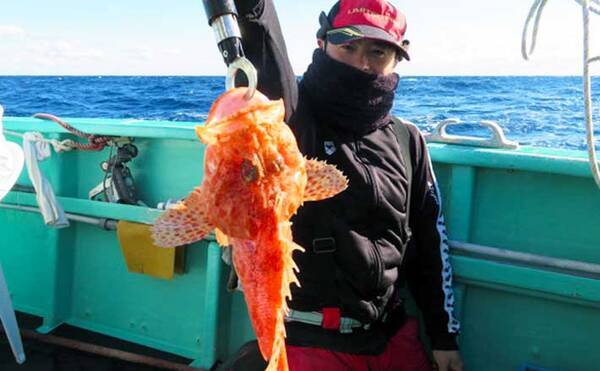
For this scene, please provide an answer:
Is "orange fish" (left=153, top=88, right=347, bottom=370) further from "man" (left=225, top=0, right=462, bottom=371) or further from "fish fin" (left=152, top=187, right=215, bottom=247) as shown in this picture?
"man" (left=225, top=0, right=462, bottom=371)

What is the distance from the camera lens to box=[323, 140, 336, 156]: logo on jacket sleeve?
2.62 meters

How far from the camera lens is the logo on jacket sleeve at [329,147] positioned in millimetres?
2617

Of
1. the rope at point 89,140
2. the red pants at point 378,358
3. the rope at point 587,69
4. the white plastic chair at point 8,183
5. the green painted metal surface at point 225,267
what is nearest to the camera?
the rope at point 587,69

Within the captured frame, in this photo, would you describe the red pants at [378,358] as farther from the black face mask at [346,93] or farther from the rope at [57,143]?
the rope at [57,143]

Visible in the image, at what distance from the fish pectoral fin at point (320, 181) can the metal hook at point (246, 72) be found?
37cm

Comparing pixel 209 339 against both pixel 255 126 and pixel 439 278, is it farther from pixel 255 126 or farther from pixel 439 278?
pixel 255 126

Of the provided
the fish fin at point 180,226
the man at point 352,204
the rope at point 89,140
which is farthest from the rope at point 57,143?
the fish fin at point 180,226

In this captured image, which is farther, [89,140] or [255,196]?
[89,140]

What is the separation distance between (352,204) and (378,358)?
848 millimetres

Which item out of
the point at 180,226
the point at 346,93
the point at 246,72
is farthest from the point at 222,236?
the point at 346,93

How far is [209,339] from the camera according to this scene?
3.66m

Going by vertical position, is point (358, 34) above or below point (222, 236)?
above

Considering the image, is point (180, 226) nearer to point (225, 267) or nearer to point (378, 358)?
point (378, 358)

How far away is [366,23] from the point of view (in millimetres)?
2549
